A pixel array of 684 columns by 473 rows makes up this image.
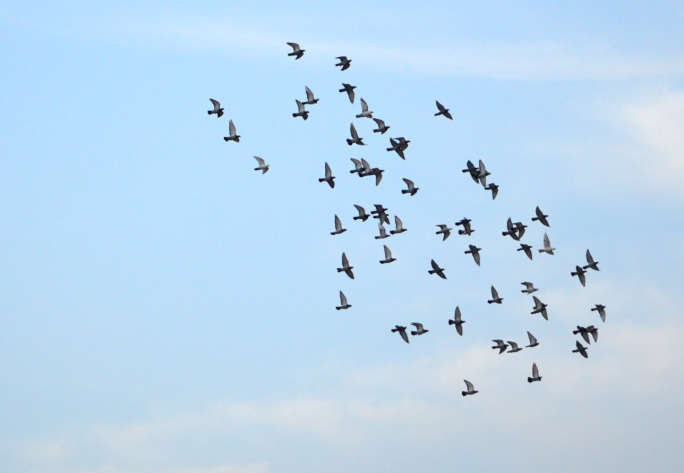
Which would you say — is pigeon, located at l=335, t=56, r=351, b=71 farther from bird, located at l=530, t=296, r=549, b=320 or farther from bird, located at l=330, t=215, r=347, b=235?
bird, located at l=530, t=296, r=549, b=320

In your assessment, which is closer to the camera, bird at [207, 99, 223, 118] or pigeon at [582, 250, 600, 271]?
bird at [207, 99, 223, 118]

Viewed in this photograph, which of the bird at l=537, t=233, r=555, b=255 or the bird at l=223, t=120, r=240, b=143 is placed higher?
the bird at l=223, t=120, r=240, b=143

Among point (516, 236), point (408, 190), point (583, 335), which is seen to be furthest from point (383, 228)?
point (583, 335)

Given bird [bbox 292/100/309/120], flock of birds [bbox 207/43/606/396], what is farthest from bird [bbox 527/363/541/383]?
bird [bbox 292/100/309/120]

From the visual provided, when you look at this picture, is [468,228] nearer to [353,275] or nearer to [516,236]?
[516,236]

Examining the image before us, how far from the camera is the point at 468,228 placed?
5438 inches

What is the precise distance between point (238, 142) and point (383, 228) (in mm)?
18076

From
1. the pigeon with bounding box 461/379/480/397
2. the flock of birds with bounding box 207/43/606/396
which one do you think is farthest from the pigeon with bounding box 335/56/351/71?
the pigeon with bounding box 461/379/480/397

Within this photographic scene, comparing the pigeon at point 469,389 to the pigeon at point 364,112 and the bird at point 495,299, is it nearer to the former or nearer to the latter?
the bird at point 495,299

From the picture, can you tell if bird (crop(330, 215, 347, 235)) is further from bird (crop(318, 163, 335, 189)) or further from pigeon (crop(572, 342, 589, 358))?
pigeon (crop(572, 342, 589, 358))

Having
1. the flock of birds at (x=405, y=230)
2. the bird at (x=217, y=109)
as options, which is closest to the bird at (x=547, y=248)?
the flock of birds at (x=405, y=230)

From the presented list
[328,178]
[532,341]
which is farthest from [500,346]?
[328,178]

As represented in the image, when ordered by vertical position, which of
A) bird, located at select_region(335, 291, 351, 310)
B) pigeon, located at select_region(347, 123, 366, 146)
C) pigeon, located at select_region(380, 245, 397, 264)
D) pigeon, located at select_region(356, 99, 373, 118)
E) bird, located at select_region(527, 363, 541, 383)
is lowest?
bird, located at select_region(527, 363, 541, 383)

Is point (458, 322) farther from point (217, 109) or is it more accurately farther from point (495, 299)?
point (217, 109)
